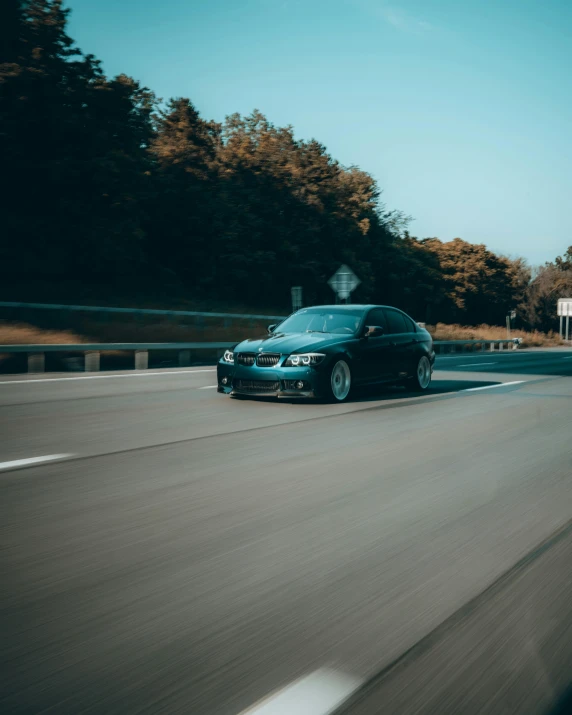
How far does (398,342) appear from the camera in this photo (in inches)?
532

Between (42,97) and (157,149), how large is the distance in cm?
1552

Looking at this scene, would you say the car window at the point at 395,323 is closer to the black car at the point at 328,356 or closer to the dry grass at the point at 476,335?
the black car at the point at 328,356

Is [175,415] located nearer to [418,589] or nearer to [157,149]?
[418,589]

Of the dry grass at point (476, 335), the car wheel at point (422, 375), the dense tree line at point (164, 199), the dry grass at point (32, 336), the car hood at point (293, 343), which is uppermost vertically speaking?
the dense tree line at point (164, 199)

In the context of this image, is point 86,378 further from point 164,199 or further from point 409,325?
point 164,199

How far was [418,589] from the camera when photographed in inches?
152

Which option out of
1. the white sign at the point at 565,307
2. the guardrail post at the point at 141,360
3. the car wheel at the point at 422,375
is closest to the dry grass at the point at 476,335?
the white sign at the point at 565,307

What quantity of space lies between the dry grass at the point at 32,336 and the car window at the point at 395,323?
10121 millimetres

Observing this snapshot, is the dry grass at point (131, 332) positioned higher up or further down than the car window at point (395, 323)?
further down

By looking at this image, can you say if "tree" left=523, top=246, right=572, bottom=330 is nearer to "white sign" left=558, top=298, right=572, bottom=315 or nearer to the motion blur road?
"white sign" left=558, top=298, right=572, bottom=315

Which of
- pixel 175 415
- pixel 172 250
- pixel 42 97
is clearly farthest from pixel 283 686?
pixel 172 250

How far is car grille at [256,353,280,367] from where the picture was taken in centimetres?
1150

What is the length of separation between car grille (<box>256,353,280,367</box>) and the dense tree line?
24.0 meters

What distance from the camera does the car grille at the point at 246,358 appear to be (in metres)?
11.6
